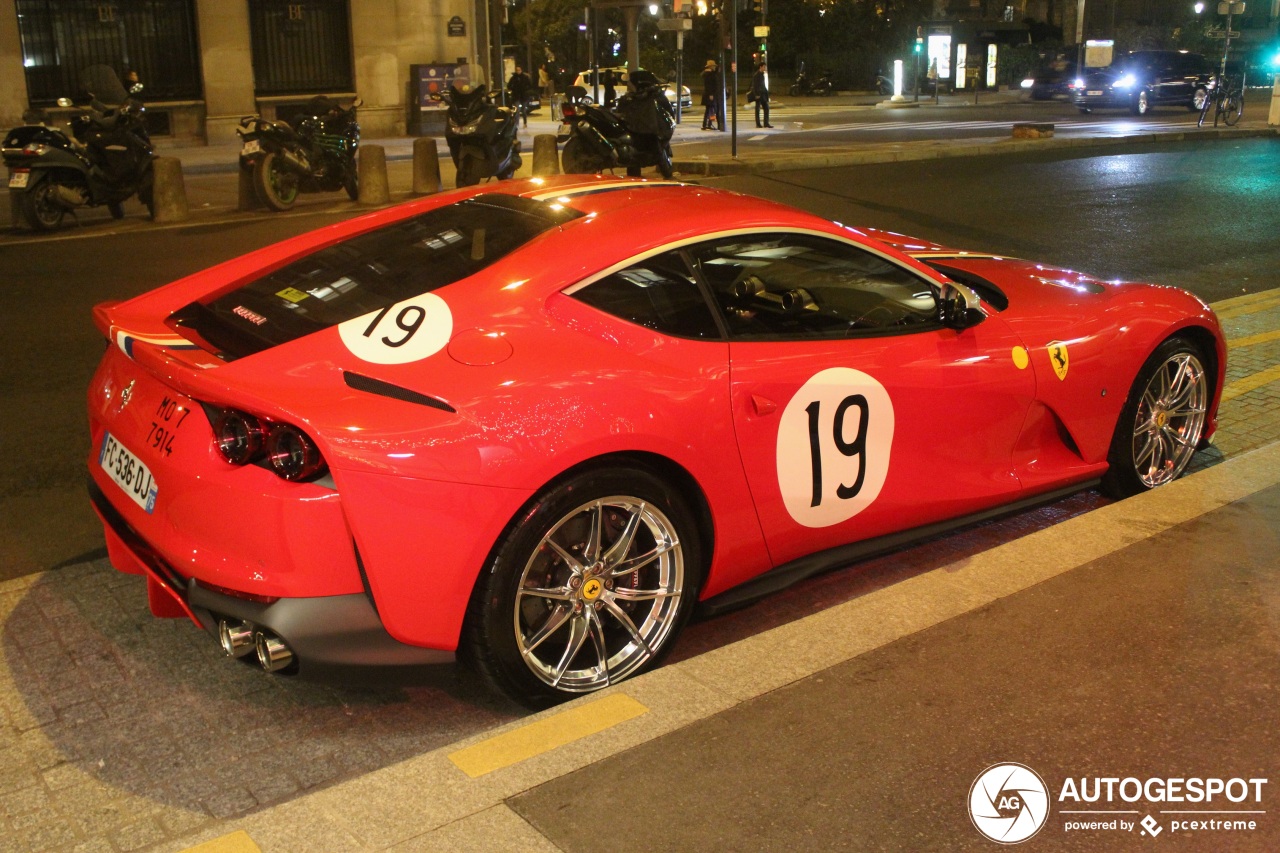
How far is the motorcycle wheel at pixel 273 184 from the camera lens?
1462 centimetres

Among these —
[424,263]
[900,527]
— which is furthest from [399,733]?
[900,527]

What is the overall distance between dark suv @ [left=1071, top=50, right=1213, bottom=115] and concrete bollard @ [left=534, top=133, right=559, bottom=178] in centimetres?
2068

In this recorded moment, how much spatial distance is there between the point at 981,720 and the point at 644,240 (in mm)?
1689

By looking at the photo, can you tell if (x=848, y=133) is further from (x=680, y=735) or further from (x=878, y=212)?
(x=680, y=735)

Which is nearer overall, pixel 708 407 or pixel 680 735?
pixel 680 735

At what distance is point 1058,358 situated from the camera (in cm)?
480

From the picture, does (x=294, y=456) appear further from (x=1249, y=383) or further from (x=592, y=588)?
(x=1249, y=383)

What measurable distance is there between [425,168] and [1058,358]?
42.8 feet

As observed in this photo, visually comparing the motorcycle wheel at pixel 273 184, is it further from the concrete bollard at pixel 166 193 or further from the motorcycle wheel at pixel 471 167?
the motorcycle wheel at pixel 471 167

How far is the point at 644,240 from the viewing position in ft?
13.2

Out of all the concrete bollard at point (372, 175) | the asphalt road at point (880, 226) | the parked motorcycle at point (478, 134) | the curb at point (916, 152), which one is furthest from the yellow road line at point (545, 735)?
the curb at point (916, 152)

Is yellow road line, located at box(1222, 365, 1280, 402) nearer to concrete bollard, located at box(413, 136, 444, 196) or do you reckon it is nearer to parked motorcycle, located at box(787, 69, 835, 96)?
concrete bollard, located at box(413, 136, 444, 196)

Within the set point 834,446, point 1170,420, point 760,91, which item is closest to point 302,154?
point 1170,420

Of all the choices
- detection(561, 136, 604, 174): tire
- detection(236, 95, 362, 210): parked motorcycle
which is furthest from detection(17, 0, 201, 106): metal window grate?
detection(561, 136, 604, 174): tire
